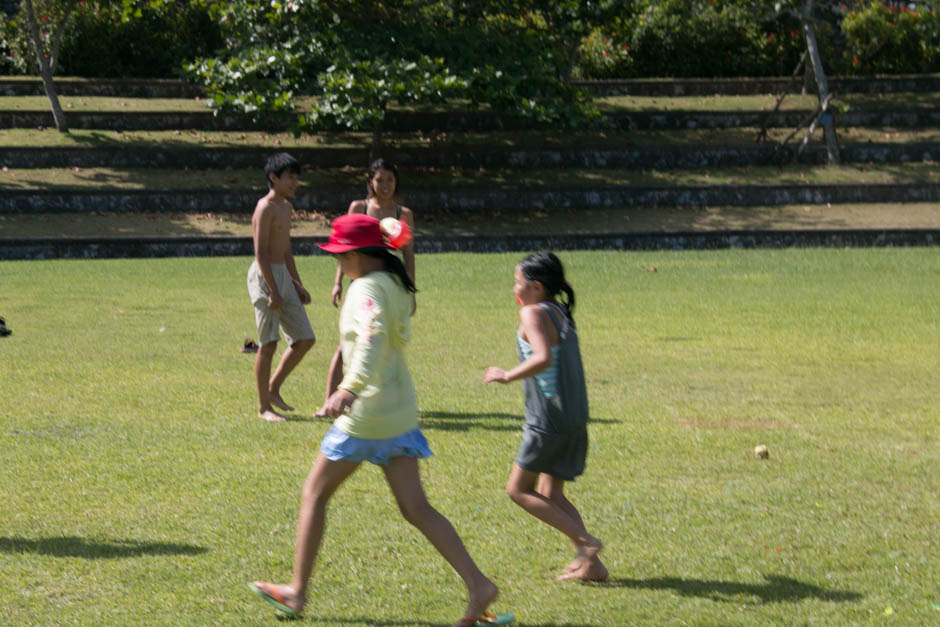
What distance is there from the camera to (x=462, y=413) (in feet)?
26.0

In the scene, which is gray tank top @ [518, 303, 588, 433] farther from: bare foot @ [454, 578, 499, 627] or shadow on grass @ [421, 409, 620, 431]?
shadow on grass @ [421, 409, 620, 431]

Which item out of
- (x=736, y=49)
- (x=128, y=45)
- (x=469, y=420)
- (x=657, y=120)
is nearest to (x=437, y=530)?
(x=469, y=420)

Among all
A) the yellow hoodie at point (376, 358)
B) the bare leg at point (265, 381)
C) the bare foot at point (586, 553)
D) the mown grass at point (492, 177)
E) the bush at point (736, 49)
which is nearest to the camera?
the yellow hoodie at point (376, 358)

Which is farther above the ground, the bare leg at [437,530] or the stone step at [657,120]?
the stone step at [657,120]

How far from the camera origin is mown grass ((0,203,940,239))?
21562 mm

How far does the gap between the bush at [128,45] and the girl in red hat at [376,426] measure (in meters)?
27.5

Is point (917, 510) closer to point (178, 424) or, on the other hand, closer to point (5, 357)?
point (178, 424)

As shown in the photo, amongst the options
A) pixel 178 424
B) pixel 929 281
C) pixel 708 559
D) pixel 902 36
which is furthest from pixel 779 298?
pixel 902 36

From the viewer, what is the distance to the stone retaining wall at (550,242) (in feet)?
65.6

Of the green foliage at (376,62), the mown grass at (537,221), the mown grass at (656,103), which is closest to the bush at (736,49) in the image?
the mown grass at (656,103)

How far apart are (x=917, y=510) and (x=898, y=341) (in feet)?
19.1

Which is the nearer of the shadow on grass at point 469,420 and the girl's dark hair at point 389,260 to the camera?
the girl's dark hair at point 389,260

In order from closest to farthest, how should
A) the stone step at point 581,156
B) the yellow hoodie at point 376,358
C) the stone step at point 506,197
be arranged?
the yellow hoodie at point 376,358, the stone step at point 506,197, the stone step at point 581,156

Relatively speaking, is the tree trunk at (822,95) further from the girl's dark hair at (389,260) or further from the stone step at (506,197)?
the girl's dark hair at (389,260)
